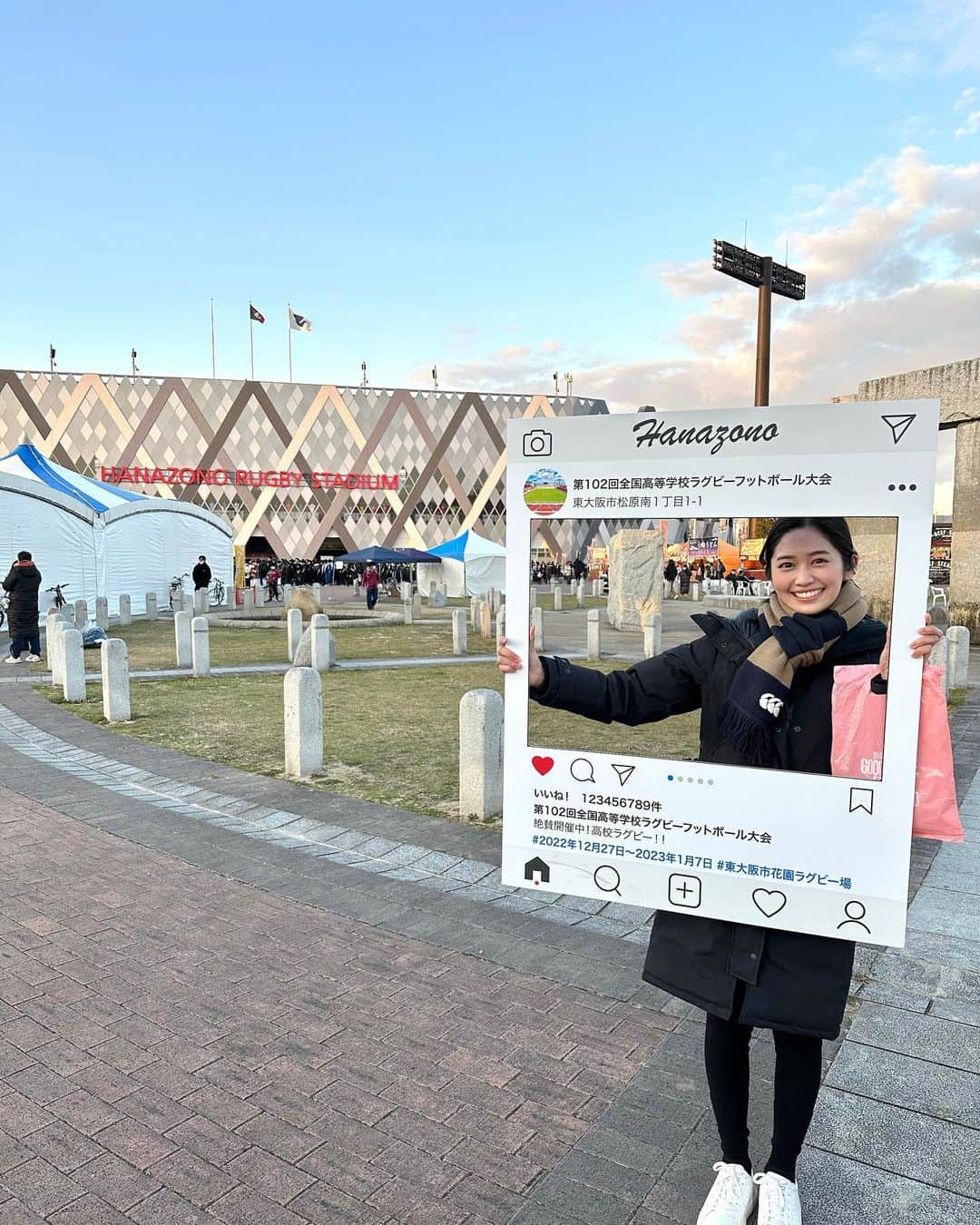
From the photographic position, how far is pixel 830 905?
236cm

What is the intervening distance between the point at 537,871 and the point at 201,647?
1181cm

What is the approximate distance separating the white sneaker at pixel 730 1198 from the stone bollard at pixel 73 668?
1075cm

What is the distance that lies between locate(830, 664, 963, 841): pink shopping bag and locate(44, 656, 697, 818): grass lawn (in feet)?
10.3

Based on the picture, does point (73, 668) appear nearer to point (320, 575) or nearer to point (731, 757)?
point (731, 757)

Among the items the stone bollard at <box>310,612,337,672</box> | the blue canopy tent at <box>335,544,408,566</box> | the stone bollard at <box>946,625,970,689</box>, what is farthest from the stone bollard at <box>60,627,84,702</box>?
the blue canopy tent at <box>335,544,408,566</box>

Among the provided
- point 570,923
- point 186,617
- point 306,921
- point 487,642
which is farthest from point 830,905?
point 487,642

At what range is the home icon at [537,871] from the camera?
2775 mm

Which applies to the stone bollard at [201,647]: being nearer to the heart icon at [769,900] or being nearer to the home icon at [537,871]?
the home icon at [537,871]

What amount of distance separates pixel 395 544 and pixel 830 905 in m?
63.9

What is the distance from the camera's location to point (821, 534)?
2307 mm

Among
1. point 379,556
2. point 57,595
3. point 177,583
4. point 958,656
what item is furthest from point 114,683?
point 379,556

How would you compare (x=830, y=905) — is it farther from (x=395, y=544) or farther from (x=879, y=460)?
(x=395, y=544)

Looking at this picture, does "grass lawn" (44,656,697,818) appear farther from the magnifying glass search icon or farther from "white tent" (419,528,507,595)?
"white tent" (419,528,507,595)

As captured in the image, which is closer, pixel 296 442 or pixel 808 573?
pixel 808 573
